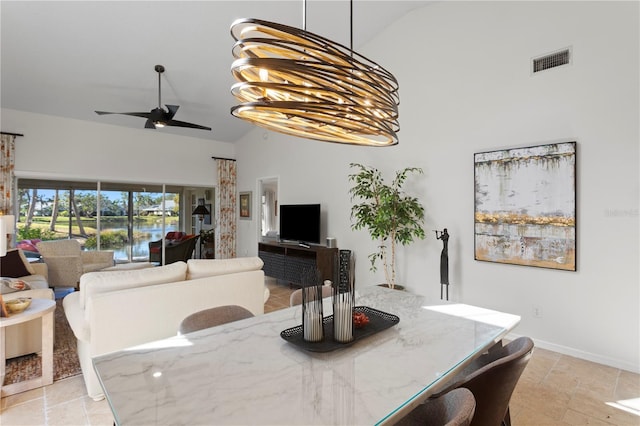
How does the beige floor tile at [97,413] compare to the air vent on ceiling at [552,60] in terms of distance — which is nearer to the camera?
the beige floor tile at [97,413]

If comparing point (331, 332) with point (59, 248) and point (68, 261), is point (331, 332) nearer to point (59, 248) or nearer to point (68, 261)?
point (68, 261)

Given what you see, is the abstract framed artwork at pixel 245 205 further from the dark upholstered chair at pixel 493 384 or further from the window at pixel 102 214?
the dark upholstered chair at pixel 493 384

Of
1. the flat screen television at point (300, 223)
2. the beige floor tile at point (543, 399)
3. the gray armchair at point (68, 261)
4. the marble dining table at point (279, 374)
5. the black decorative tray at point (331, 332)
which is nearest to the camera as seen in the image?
the marble dining table at point (279, 374)

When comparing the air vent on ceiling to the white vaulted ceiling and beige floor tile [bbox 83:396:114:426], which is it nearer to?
the white vaulted ceiling

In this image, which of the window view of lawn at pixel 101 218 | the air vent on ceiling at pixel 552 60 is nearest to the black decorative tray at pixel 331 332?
the air vent on ceiling at pixel 552 60

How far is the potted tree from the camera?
4.09 m

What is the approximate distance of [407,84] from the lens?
4.46m

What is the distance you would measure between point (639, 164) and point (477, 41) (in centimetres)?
204

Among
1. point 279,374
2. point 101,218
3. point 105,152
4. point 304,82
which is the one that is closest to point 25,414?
point 279,374

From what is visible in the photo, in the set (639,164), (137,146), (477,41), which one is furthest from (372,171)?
(137,146)

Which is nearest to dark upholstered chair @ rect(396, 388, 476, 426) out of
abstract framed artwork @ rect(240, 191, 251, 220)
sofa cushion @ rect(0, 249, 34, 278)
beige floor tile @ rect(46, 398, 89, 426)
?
beige floor tile @ rect(46, 398, 89, 426)

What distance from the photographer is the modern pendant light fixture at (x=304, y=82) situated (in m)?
1.19

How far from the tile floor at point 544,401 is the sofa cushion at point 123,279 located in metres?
0.67

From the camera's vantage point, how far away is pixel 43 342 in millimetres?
2578
